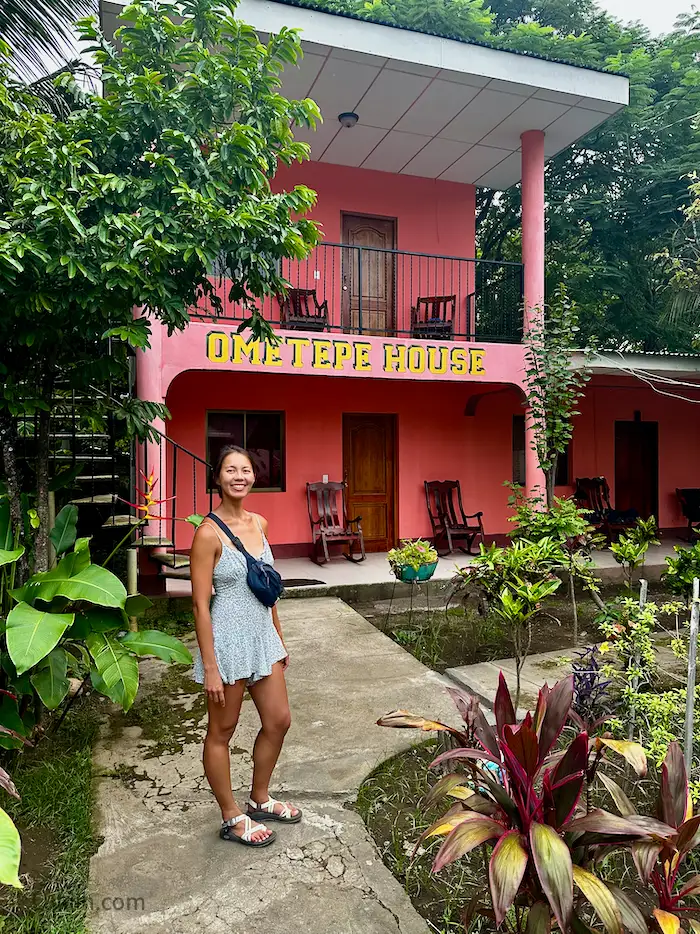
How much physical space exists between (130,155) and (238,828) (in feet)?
11.7

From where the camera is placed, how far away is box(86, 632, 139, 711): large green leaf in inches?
117

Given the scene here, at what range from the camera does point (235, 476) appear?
2527 millimetres

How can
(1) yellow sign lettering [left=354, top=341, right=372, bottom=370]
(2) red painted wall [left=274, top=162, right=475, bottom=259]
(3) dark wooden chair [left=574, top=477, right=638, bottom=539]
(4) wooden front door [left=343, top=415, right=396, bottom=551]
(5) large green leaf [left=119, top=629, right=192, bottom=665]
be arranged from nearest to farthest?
(5) large green leaf [left=119, top=629, right=192, bottom=665] → (1) yellow sign lettering [left=354, top=341, right=372, bottom=370] → (2) red painted wall [left=274, top=162, right=475, bottom=259] → (4) wooden front door [left=343, top=415, right=396, bottom=551] → (3) dark wooden chair [left=574, top=477, right=638, bottom=539]

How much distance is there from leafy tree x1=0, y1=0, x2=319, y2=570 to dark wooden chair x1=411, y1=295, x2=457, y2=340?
4.70m

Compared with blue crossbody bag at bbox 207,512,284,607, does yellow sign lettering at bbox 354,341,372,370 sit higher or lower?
higher

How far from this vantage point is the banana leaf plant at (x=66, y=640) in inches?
107

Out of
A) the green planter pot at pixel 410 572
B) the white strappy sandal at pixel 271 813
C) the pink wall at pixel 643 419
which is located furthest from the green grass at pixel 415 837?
the pink wall at pixel 643 419

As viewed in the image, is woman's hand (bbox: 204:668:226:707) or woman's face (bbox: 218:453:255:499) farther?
woman's face (bbox: 218:453:255:499)

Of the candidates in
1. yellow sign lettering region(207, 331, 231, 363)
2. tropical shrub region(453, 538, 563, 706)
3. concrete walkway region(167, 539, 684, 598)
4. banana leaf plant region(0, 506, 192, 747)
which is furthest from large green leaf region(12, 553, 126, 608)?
yellow sign lettering region(207, 331, 231, 363)

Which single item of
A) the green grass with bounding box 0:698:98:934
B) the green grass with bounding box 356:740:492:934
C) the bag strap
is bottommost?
the green grass with bounding box 356:740:492:934

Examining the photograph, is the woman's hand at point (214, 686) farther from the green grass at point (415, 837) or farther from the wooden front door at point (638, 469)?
the wooden front door at point (638, 469)

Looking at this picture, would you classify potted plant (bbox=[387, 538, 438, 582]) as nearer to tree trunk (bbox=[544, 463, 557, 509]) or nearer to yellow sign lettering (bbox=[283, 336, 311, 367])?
tree trunk (bbox=[544, 463, 557, 509])

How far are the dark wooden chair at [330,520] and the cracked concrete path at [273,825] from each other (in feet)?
12.3

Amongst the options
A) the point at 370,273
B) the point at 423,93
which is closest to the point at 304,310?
the point at 370,273
